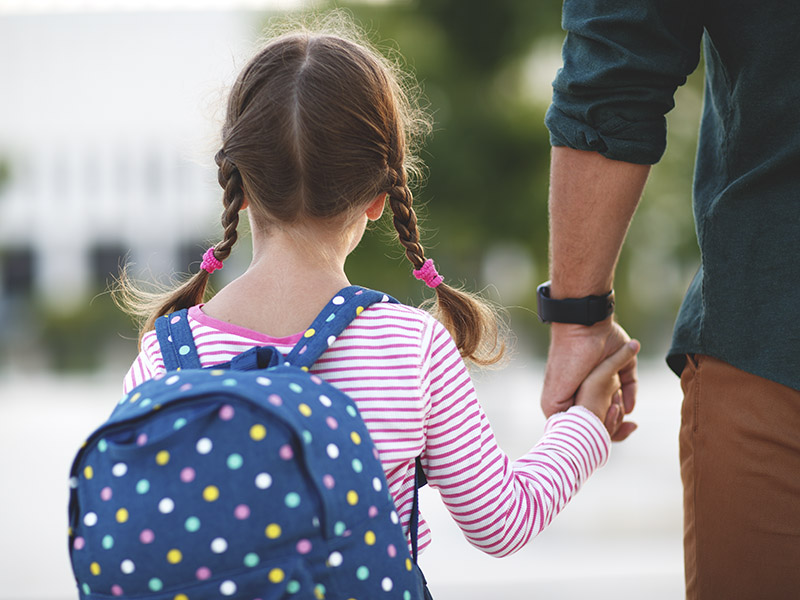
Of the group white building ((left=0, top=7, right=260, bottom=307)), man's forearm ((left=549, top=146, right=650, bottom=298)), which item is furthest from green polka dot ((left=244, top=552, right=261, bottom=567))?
white building ((left=0, top=7, right=260, bottom=307))

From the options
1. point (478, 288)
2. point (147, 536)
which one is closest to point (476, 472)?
point (147, 536)

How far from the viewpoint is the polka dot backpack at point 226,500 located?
117 cm

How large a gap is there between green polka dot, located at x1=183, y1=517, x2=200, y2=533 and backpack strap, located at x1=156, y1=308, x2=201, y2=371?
12.3 inches

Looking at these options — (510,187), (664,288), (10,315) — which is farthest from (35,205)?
(510,187)

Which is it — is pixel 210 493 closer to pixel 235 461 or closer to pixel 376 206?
pixel 235 461

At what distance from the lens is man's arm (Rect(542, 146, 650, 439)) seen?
1840 mm

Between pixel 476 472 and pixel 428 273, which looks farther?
pixel 428 273

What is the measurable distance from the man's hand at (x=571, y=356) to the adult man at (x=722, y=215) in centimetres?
20

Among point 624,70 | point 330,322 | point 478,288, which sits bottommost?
point 478,288

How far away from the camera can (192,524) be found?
45.9 inches

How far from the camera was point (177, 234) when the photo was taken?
2766 cm

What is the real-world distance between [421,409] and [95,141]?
28832 millimetres

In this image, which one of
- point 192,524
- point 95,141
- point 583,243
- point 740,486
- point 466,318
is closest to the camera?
point 192,524

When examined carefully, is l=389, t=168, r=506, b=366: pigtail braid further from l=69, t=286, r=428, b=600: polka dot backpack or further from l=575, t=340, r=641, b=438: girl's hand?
l=69, t=286, r=428, b=600: polka dot backpack
